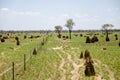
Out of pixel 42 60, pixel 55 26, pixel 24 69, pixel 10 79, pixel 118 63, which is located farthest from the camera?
pixel 55 26

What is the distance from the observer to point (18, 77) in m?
29.6

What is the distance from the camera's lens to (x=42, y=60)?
137ft

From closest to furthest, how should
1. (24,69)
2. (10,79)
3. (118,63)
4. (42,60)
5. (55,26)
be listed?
(10,79)
(24,69)
(118,63)
(42,60)
(55,26)

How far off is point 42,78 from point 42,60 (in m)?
12.6

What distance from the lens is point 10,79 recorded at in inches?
1124

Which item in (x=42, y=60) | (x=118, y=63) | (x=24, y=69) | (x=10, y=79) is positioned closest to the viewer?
(x=10, y=79)

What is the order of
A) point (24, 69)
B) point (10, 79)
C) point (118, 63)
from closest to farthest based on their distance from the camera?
point (10, 79)
point (24, 69)
point (118, 63)

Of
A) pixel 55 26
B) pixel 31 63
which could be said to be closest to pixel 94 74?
pixel 31 63

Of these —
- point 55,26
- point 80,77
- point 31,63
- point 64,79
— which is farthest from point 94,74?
point 55,26

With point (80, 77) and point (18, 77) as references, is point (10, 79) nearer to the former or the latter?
point (18, 77)

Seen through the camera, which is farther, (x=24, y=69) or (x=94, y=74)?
(x=24, y=69)

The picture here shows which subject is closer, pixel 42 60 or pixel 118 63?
pixel 118 63

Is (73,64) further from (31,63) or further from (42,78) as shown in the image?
(42,78)

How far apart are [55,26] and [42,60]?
150 metres
